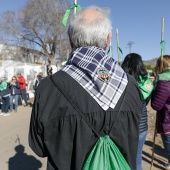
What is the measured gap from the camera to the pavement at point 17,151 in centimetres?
396

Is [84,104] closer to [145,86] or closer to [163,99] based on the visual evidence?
[145,86]

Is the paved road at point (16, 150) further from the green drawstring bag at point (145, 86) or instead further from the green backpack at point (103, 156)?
the green backpack at point (103, 156)

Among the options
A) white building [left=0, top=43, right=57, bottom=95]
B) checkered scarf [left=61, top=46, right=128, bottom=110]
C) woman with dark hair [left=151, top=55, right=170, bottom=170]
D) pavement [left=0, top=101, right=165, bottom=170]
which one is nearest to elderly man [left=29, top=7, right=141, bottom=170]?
checkered scarf [left=61, top=46, right=128, bottom=110]

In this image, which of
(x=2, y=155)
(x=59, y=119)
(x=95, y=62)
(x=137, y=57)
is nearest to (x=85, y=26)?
(x=95, y=62)

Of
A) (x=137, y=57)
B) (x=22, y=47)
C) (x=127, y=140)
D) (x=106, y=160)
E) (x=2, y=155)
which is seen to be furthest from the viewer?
(x=22, y=47)

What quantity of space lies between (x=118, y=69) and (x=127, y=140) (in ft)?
1.50

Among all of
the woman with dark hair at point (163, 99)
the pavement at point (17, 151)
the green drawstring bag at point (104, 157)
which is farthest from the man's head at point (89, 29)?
the pavement at point (17, 151)

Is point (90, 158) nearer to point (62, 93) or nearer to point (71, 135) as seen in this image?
point (71, 135)

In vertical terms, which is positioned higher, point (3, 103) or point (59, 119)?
point (59, 119)

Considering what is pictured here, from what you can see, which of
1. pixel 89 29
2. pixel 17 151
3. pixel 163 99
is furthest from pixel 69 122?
pixel 17 151

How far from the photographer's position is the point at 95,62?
1370 millimetres

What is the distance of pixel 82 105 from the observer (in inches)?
51.8

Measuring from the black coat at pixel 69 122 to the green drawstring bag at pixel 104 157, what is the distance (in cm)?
3

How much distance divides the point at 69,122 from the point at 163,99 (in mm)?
1985
